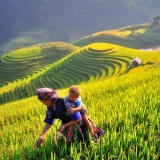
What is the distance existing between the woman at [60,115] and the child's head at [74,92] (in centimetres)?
20

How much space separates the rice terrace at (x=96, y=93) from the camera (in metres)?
3.54

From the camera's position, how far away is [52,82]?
2416 inches

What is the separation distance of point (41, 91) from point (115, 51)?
211ft

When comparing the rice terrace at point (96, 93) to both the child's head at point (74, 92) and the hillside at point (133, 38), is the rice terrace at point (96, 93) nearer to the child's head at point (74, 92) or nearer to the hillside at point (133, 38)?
the hillside at point (133, 38)

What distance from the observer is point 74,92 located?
3586mm

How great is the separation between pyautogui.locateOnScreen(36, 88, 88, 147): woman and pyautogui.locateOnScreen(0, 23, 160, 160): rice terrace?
0.21 meters

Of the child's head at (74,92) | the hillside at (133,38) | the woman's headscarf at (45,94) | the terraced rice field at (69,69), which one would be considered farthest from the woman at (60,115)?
the hillside at (133,38)

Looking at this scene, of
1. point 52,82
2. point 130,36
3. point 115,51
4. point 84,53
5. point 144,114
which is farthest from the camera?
point 130,36

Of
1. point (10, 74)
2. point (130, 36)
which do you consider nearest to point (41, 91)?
point (10, 74)

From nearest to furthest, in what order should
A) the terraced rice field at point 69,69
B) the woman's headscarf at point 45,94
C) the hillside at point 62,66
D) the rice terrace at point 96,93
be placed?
1. the rice terrace at point 96,93
2. the woman's headscarf at point 45,94
3. the hillside at point 62,66
4. the terraced rice field at point 69,69

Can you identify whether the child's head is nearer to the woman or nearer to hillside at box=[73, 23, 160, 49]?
the woman

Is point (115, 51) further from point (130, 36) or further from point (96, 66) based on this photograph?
point (130, 36)

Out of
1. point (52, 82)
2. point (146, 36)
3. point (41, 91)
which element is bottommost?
point (52, 82)

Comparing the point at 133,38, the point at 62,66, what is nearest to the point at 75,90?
the point at 62,66
